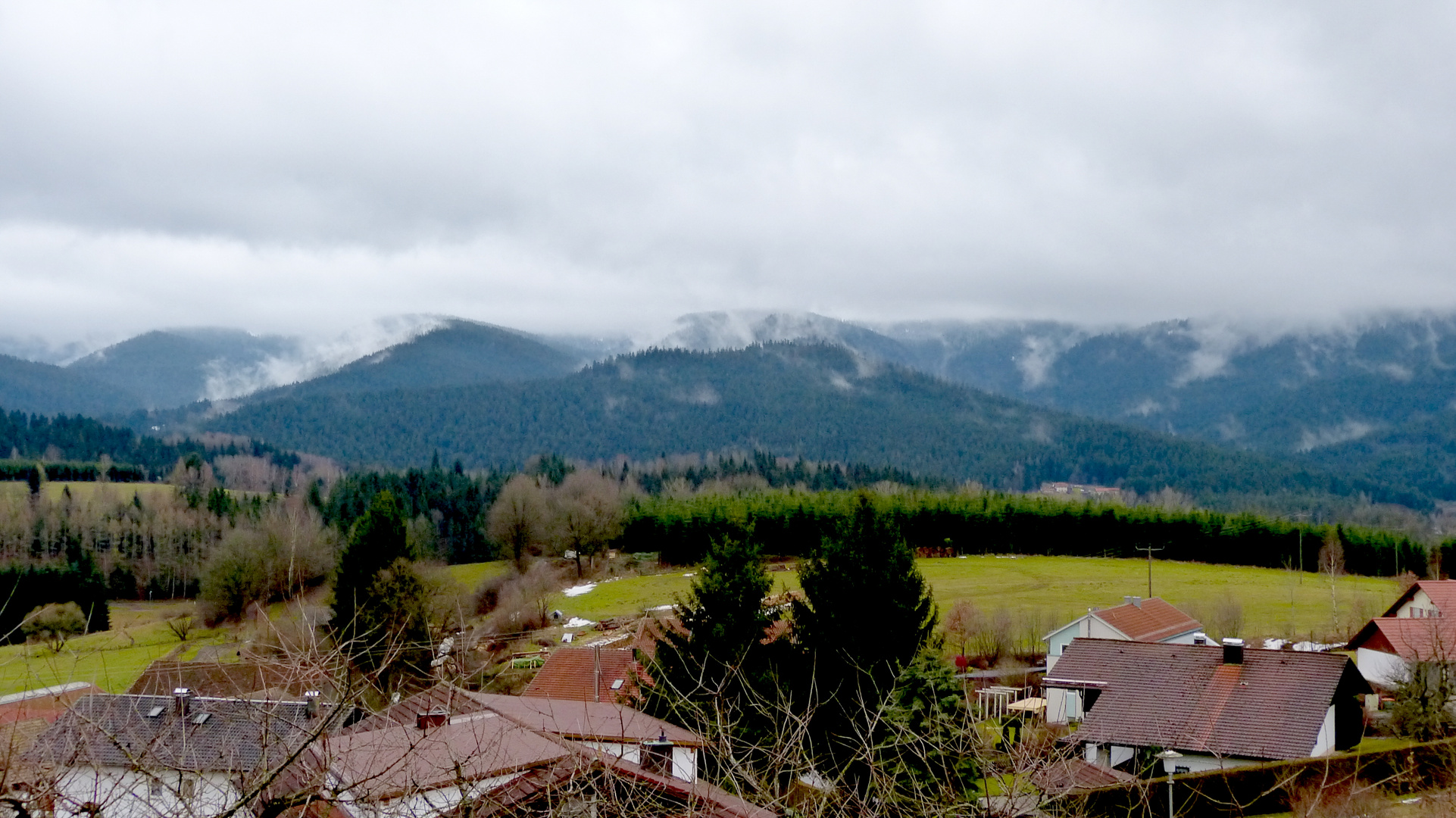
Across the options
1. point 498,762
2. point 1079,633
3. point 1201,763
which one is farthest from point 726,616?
point 1079,633

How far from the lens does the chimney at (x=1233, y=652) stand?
2464cm

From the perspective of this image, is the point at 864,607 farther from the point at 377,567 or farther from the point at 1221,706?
the point at 377,567

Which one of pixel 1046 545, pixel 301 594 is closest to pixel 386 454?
pixel 1046 545

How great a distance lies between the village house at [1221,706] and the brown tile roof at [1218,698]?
2cm

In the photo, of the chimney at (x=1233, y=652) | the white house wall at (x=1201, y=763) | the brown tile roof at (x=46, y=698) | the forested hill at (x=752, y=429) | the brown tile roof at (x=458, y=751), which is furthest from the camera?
the forested hill at (x=752, y=429)

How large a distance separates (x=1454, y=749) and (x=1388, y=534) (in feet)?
188

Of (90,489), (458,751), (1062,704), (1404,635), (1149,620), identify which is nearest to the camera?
(458,751)

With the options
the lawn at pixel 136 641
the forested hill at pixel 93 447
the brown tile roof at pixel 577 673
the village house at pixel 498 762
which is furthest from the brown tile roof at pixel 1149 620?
the forested hill at pixel 93 447

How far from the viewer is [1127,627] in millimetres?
36094

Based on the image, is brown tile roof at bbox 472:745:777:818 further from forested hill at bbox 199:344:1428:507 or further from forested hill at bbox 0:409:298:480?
forested hill at bbox 199:344:1428:507

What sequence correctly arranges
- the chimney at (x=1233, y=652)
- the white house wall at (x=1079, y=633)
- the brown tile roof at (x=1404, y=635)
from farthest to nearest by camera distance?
the white house wall at (x=1079, y=633) < the brown tile roof at (x=1404, y=635) < the chimney at (x=1233, y=652)

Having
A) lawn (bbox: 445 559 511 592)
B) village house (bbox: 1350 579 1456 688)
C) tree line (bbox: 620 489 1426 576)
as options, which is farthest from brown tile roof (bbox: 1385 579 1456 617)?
lawn (bbox: 445 559 511 592)

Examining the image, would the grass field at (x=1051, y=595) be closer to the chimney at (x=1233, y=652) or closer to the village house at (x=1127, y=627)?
the village house at (x=1127, y=627)

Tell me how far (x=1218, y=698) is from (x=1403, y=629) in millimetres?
13135
